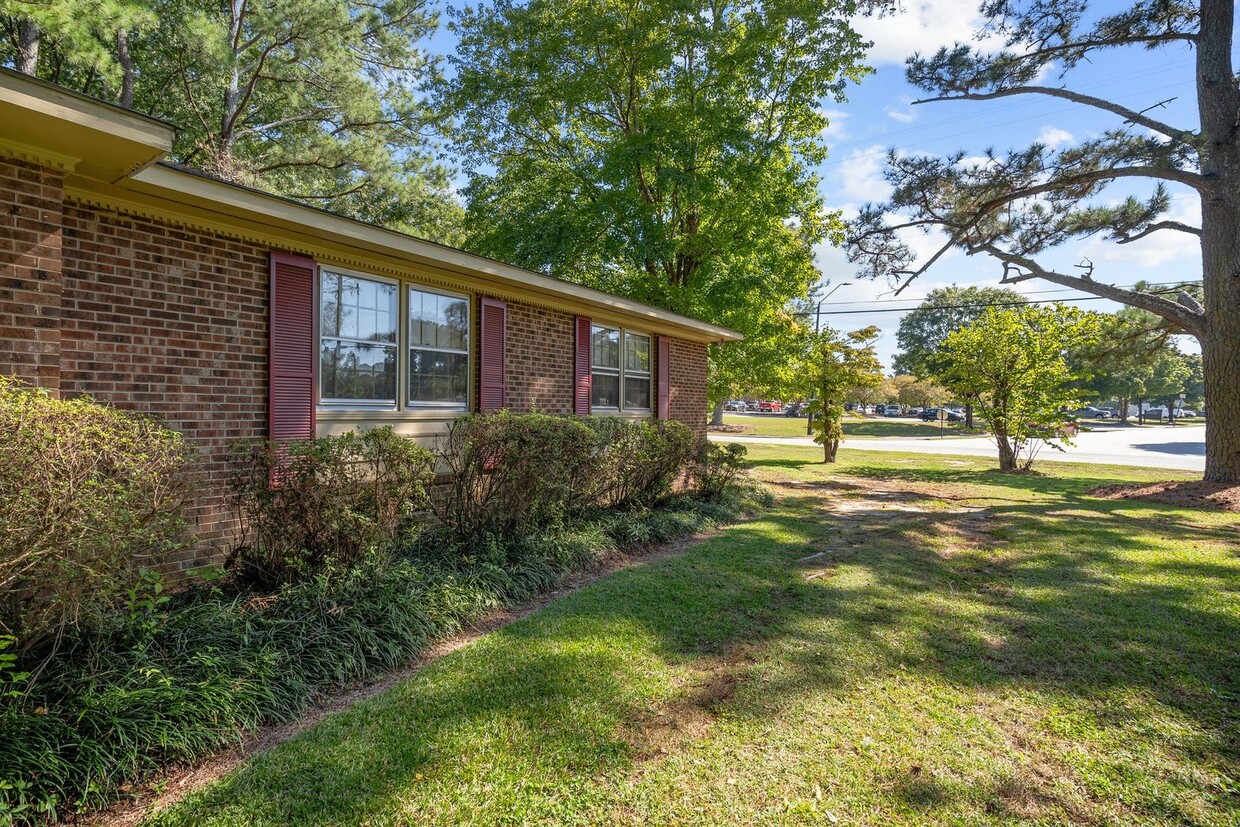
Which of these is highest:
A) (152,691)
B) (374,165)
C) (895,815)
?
(374,165)

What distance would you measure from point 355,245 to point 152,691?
13.1ft

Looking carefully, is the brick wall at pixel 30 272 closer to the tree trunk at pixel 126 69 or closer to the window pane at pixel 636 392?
the window pane at pixel 636 392

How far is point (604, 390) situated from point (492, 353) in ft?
9.27

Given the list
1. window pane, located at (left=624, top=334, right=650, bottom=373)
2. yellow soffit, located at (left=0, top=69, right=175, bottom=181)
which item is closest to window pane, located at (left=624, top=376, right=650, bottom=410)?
window pane, located at (left=624, top=334, right=650, bottom=373)

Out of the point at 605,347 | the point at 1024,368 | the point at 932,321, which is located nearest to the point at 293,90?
the point at 605,347

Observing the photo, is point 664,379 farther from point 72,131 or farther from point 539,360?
point 72,131

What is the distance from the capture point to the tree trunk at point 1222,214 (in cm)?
1072

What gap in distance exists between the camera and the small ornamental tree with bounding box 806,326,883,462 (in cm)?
1755

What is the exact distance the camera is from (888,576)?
5.88 meters

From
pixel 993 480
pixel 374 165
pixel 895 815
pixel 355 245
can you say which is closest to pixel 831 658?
pixel 895 815

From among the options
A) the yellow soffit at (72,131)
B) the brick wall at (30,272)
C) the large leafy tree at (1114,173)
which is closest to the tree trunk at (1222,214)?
the large leafy tree at (1114,173)

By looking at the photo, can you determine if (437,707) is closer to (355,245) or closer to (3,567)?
(3,567)

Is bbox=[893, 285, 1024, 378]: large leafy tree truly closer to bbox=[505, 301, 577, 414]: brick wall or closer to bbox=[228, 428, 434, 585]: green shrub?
bbox=[505, 301, 577, 414]: brick wall

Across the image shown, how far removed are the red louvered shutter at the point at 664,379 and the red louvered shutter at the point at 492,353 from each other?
4.09m
